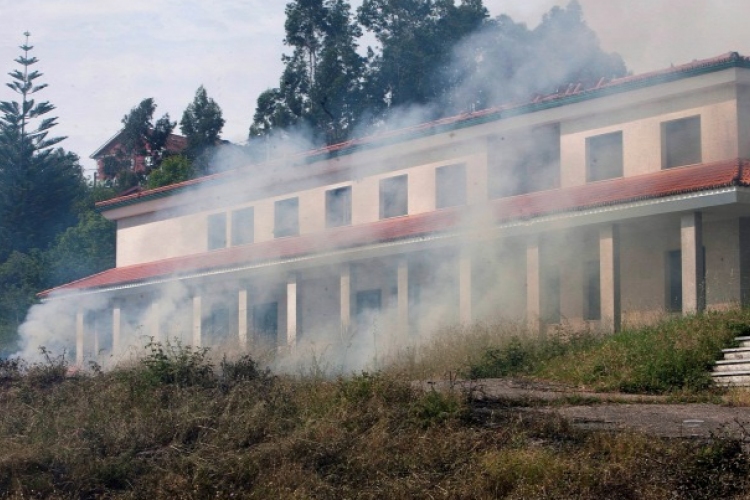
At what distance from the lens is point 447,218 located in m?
25.9

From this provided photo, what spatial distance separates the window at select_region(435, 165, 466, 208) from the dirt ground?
11697 mm

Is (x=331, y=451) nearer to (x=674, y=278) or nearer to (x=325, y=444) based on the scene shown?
(x=325, y=444)

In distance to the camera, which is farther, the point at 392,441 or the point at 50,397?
the point at 50,397

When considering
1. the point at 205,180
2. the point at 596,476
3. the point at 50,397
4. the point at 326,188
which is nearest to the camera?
the point at 596,476

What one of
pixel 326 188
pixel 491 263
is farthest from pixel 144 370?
pixel 326 188

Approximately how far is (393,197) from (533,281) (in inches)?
265

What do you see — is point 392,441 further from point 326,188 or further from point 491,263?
point 326,188

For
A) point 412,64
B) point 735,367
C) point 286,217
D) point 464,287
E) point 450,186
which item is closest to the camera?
point 735,367

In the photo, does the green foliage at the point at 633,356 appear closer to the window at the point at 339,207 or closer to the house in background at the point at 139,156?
the window at the point at 339,207

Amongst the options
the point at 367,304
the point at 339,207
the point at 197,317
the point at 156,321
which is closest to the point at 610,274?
the point at 367,304

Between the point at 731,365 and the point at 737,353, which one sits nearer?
the point at 731,365

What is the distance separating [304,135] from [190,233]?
8.97 m

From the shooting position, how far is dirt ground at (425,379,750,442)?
11.7 m

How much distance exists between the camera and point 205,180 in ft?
109
